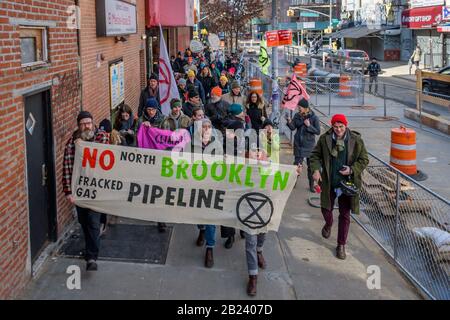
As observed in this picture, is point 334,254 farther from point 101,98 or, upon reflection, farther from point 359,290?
point 101,98

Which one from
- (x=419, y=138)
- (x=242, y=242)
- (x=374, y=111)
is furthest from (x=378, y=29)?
(x=242, y=242)

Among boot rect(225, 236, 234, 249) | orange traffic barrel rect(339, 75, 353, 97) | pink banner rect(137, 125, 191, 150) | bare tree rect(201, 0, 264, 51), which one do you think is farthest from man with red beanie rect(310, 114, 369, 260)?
bare tree rect(201, 0, 264, 51)

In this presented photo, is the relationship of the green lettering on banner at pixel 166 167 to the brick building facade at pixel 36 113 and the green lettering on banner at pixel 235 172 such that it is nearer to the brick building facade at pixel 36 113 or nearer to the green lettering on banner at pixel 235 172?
the green lettering on banner at pixel 235 172

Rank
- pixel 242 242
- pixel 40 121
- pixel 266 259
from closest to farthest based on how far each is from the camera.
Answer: pixel 40 121 → pixel 266 259 → pixel 242 242

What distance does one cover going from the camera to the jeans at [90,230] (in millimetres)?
5621

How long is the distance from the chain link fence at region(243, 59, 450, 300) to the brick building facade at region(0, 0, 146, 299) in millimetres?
4254

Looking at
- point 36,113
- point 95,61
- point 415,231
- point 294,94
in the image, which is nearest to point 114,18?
point 95,61

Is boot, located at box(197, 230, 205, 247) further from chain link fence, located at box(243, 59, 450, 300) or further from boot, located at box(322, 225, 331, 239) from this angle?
chain link fence, located at box(243, 59, 450, 300)

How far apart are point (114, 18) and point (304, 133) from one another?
417 cm

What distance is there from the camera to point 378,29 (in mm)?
50750

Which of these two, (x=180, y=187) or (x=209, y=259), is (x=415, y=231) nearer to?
(x=209, y=259)

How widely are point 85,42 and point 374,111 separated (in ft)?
45.3

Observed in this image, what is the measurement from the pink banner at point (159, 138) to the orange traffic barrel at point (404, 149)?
538cm

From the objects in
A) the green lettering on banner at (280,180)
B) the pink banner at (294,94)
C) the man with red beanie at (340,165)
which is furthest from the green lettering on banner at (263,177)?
the pink banner at (294,94)
